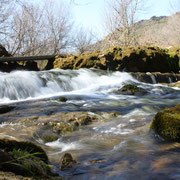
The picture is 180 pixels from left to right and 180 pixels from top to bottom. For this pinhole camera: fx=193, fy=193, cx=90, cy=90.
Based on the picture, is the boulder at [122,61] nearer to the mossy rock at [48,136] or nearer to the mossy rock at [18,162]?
the mossy rock at [48,136]

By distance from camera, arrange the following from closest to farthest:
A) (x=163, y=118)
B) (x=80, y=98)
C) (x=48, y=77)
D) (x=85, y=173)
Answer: (x=85, y=173) < (x=163, y=118) < (x=80, y=98) < (x=48, y=77)

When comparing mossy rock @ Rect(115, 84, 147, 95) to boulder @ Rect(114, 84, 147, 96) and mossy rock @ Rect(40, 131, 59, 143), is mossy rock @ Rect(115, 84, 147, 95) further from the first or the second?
mossy rock @ Rect(40, 131, 59, 143)

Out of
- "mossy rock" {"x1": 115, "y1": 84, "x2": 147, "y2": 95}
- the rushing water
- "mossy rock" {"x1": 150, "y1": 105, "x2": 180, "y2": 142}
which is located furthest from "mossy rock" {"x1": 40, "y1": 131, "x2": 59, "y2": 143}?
"mossy rock" {"x1": 115, "y1": 84, "x2": 147, "y2": 95}

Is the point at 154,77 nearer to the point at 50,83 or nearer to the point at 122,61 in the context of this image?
the point at 122,61

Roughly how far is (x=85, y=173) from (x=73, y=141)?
47.3 inches

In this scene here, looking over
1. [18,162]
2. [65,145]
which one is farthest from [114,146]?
[18,162]

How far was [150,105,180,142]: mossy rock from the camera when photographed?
2.56 metres

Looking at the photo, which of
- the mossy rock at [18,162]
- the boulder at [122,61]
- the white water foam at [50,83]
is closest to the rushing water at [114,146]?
the mossy rock at [18,162]

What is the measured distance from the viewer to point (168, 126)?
2656 mm

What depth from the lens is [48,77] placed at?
9195 millimetres

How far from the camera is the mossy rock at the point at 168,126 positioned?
2.56 m

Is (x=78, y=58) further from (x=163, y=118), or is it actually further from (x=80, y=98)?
(x=163, y=118)

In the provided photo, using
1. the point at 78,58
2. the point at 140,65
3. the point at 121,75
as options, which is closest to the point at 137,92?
the point at 121,75

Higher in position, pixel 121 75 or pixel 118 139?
pixel 121 75
